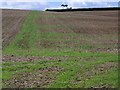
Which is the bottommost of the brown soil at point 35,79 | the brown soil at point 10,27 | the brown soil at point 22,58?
the brown soil at point 35,79

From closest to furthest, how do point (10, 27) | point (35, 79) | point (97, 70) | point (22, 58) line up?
point (35, 79) < point (97, 70) < point (22, 58) < point (10, 27)

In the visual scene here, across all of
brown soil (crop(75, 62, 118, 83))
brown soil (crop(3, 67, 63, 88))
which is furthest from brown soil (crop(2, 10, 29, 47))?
brown soil (crop(3, 67, 63, 88))

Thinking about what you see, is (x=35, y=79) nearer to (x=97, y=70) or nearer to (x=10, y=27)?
(x=97, y=70)

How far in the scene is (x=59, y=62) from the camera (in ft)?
51.0

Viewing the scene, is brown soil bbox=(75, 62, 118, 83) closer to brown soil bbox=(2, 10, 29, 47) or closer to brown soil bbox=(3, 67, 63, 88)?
brown soil bbox=(3, 67, 63, 88)

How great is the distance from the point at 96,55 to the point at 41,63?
3.75m

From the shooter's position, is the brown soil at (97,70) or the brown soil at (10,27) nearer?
the brown soil at (97,70)

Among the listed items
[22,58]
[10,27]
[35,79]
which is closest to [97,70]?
[35,79]

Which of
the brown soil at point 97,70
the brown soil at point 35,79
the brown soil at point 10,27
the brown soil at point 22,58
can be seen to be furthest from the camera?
the brown soil at point 10,27

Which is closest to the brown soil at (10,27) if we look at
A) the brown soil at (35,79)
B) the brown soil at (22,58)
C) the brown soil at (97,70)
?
the brown soil at (22,58)

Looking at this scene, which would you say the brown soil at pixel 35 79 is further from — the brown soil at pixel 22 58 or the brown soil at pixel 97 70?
the brown soil at pixel 22 58

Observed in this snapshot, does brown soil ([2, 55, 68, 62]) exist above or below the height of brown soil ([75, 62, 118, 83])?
above

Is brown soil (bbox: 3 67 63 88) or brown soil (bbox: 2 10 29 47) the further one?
brown soil (bbox: 2 10 29 47)

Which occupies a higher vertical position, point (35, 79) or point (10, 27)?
point (10, 27)
